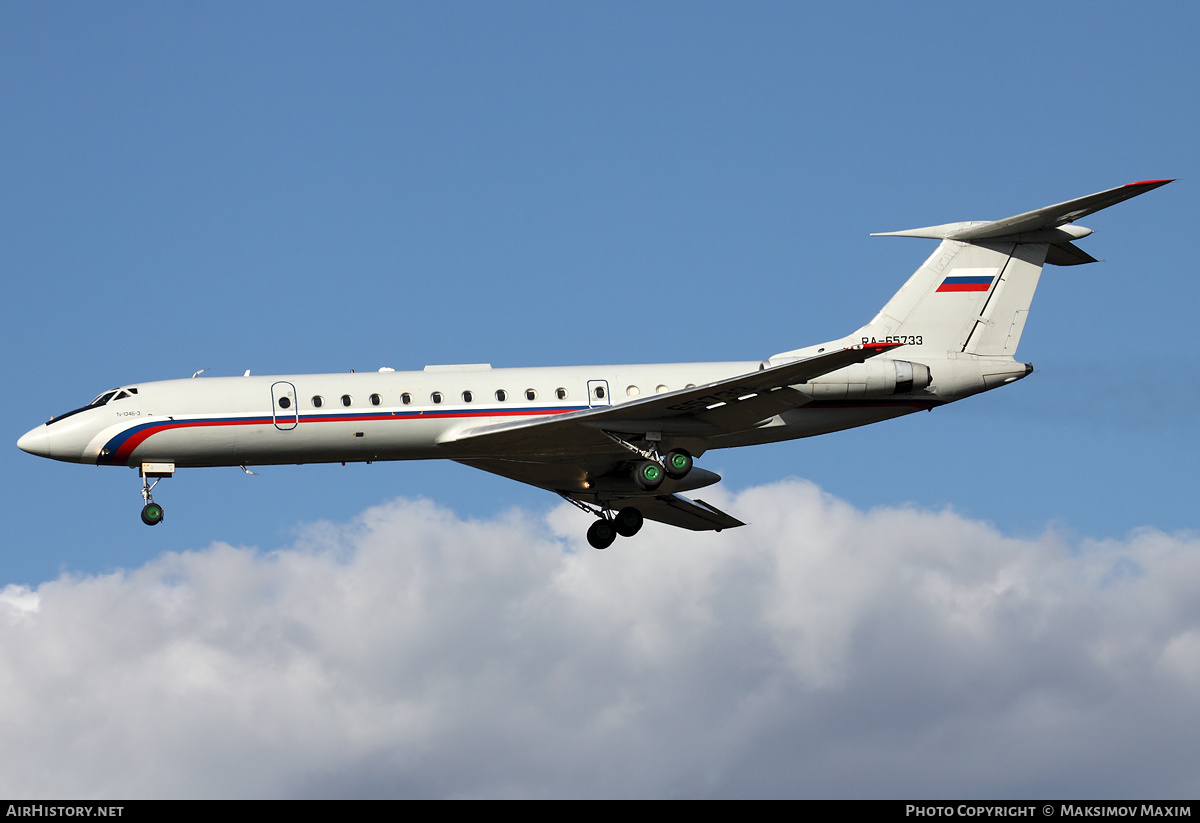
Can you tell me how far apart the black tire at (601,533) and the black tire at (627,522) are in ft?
0.53

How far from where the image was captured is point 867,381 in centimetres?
3444

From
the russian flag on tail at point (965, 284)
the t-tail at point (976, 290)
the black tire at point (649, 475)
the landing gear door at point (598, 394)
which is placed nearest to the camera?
the black tire at point (649, 475)

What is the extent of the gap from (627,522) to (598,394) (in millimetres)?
5292

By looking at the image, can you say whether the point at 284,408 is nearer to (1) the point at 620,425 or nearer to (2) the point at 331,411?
(2) the point at 331,411

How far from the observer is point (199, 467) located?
34.0 m

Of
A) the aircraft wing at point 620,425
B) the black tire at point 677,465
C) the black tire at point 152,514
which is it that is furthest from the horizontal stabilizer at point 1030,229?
the black tire at point 152,514

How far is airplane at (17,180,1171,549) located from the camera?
109 ft

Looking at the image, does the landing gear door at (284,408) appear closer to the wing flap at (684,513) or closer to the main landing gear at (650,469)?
the main landing gear at (650,469)

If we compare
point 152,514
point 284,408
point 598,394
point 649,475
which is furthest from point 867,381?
point 152,514

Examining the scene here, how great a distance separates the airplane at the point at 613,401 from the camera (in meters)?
33.4
